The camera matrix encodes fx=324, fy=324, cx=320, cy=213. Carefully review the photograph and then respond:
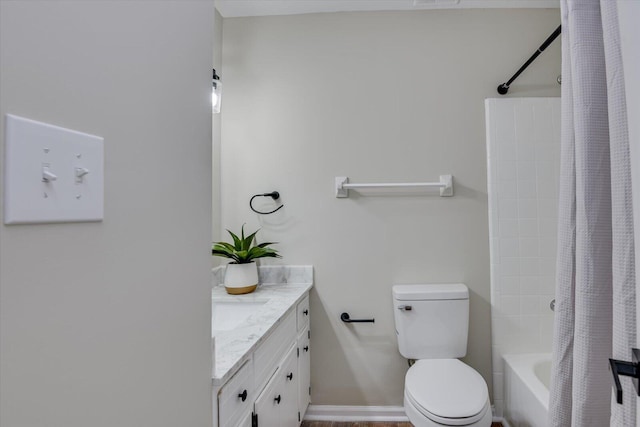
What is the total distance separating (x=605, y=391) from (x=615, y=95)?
643mm

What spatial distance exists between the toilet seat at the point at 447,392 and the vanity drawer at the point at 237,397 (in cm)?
76

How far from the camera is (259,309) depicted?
1.40 meters

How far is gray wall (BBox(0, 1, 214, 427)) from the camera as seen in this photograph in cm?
36

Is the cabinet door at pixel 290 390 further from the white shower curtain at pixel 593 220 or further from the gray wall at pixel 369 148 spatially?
the white shower curtain at pixel 593 220

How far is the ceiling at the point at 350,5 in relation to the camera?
6.30ft

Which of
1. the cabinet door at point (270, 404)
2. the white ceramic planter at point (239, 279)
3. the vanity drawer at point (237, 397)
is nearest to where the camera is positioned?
the vanity drawer at point (237, 397)

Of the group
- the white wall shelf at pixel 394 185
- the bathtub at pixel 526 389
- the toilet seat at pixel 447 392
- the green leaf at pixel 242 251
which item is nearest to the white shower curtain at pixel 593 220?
the toilet seat at pixel 447 392

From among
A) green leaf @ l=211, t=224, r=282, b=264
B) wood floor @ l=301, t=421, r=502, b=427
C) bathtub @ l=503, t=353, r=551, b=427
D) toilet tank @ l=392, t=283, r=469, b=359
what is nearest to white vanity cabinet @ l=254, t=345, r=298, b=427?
wood floor @ l=301, t=421, r=502, b=427

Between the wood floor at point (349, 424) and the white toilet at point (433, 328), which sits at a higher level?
the white toilet at point (433, 328)

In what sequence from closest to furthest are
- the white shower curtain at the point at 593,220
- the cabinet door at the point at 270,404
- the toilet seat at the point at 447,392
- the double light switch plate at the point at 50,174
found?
the double light switch plate at the point at 50,174 < the white shower curtain at the point at 593,220 < the cabinet door at the point at 270,404 < the toilet seat at the point at 447,392

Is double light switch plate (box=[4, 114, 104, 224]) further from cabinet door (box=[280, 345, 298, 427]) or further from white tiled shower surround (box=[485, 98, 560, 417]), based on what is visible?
white tiled shower surround (box=[485, 98, 560, 417])

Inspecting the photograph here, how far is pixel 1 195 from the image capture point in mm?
328

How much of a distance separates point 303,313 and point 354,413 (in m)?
0.71

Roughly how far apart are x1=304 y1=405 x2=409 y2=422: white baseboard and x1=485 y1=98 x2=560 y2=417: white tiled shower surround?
584 millimetres
